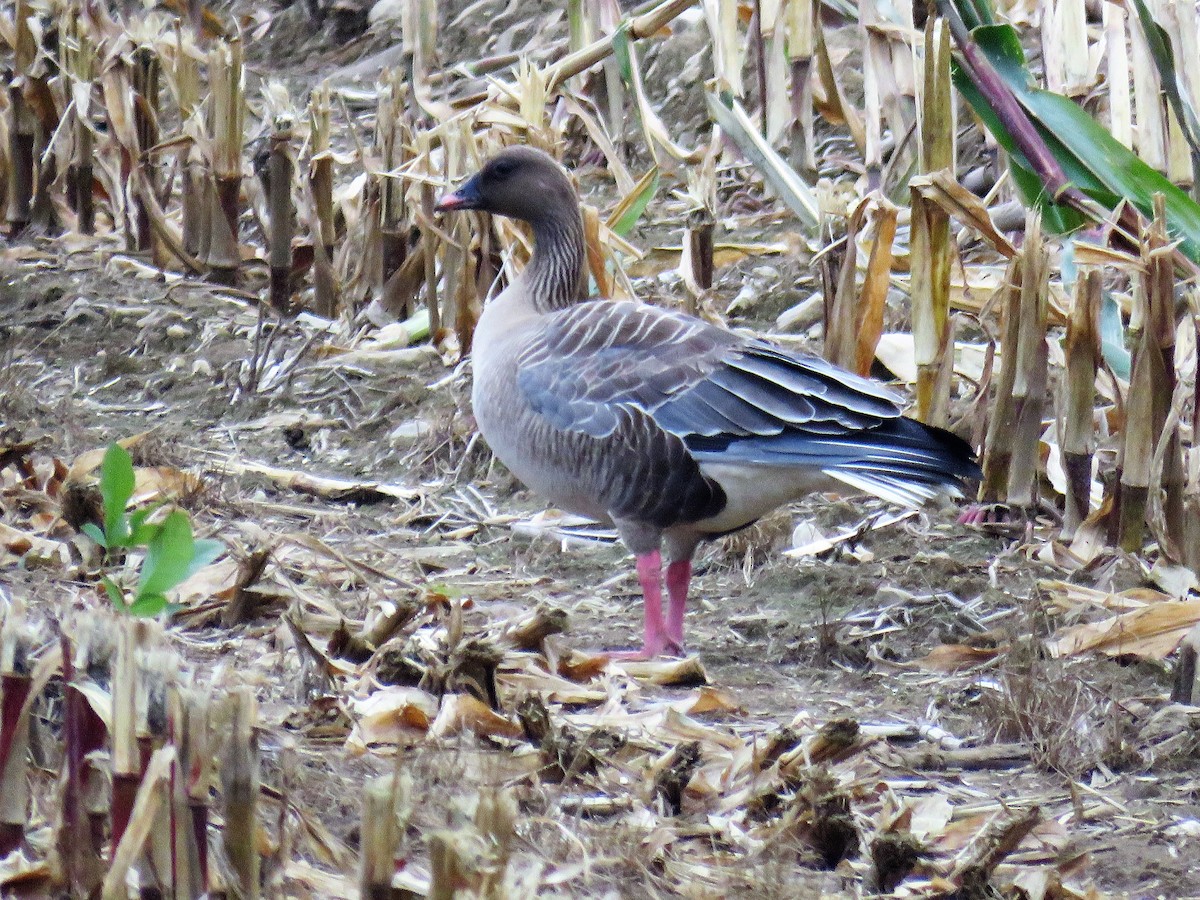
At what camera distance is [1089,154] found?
17.0 feet

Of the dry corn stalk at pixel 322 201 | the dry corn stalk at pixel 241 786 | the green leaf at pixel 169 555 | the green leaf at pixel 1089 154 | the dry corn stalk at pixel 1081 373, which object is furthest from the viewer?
the dry corn stalk at pixel 322 201

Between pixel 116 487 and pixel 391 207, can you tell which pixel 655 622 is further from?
pixel 391 207

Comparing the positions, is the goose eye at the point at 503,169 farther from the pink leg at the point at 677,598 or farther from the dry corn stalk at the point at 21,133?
the dry corn stalk at the point at 21,133

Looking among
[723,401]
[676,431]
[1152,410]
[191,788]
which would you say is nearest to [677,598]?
[676,431]

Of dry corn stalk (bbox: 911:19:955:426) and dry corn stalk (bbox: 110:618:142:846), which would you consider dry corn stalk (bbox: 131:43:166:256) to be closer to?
dry corn stalk (bbox: 911:19:955:426)

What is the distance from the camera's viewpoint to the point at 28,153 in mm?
8484

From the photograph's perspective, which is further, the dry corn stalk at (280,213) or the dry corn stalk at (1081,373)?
the dry corn stalk at (280,213)

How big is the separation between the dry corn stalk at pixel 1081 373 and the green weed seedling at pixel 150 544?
274 cm

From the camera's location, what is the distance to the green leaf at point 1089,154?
5.07m

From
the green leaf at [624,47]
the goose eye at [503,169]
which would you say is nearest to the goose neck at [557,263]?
the goose eye at [503,169]

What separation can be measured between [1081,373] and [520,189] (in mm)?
2023

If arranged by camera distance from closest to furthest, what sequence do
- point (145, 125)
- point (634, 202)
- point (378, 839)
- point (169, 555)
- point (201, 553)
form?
point (378, 839) < point (169, 555) < point (201, 553) < point (634, 202) < point (145, 125)

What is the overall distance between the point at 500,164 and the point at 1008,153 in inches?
70.0

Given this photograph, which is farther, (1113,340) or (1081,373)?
(1113,340)
